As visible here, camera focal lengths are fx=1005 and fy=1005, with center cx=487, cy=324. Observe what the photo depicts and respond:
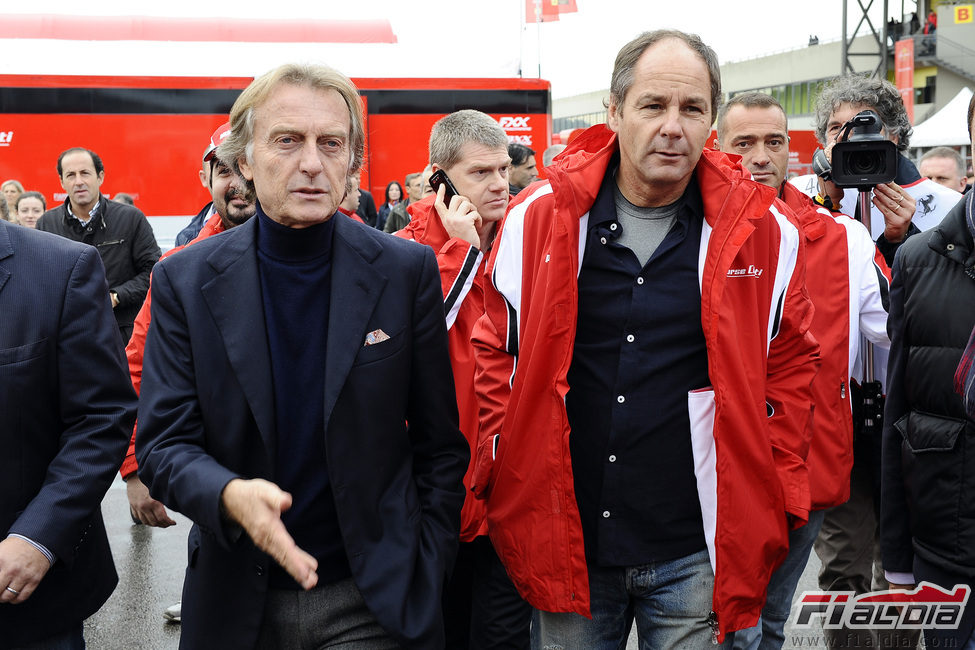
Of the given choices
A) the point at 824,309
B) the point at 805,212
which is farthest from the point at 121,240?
the point at 824,309

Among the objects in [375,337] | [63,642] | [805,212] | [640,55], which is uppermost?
[640,55]

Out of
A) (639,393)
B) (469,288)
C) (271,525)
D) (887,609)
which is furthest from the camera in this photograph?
(887,609)

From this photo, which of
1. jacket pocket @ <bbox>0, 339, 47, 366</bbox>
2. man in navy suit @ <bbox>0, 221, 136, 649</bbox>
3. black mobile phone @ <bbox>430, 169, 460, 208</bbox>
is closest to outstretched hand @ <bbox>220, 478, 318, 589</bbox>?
man in navy suit @ <bbox>0, 221, 136, 649</bbox>

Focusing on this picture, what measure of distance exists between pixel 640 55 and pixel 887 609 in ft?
7.40

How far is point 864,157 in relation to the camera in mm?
3867

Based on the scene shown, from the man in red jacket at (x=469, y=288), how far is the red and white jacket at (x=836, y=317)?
1.15 m

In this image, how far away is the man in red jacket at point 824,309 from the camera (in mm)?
3637

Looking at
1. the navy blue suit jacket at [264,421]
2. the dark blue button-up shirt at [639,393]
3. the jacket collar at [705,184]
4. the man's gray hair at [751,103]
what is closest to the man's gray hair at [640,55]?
the jacket collar at [705,184]

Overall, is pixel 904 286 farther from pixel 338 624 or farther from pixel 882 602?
pixel 338 624

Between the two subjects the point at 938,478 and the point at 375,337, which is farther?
the point at 938,478

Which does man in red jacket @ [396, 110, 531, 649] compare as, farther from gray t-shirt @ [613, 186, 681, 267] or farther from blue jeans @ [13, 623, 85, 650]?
blue jeans @ [13, 623, 85, 650]

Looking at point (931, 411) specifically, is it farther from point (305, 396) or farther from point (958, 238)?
point (305, 396)

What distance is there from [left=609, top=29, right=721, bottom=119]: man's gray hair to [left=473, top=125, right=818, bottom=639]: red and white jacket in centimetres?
17

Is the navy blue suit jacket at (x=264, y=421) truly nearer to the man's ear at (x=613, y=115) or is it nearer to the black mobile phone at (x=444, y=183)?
the man's ear at (x=613, y=115)
